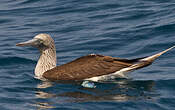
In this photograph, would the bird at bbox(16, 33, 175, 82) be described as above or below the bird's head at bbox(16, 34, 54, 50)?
below

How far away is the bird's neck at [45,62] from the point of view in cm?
1171

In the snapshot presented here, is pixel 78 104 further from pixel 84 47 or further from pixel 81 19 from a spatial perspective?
pixel 81 19

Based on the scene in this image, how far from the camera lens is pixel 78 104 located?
904cm

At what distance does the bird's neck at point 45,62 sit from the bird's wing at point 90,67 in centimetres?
78

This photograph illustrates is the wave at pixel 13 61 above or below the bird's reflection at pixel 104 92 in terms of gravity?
above

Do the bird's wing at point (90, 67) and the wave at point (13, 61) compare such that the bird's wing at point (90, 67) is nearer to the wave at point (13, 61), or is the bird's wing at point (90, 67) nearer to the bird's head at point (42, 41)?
the bird's head at point (42, 41)

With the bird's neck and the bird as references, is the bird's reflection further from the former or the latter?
the bird's neck

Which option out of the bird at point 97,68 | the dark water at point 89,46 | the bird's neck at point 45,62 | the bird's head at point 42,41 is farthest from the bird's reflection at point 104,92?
the bird's head at point 42,41

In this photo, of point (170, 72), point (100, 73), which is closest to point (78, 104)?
point (100, 73)

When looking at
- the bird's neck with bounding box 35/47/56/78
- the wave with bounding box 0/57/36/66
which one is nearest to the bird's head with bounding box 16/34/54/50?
the bird's neck with bounding box 35/47/56/78

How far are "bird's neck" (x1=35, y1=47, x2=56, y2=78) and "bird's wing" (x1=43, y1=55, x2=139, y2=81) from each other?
A: 784mm

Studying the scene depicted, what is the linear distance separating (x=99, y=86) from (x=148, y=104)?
174cm

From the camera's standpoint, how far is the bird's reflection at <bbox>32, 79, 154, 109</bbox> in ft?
30.7

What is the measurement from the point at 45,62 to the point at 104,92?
2374 millimetres
